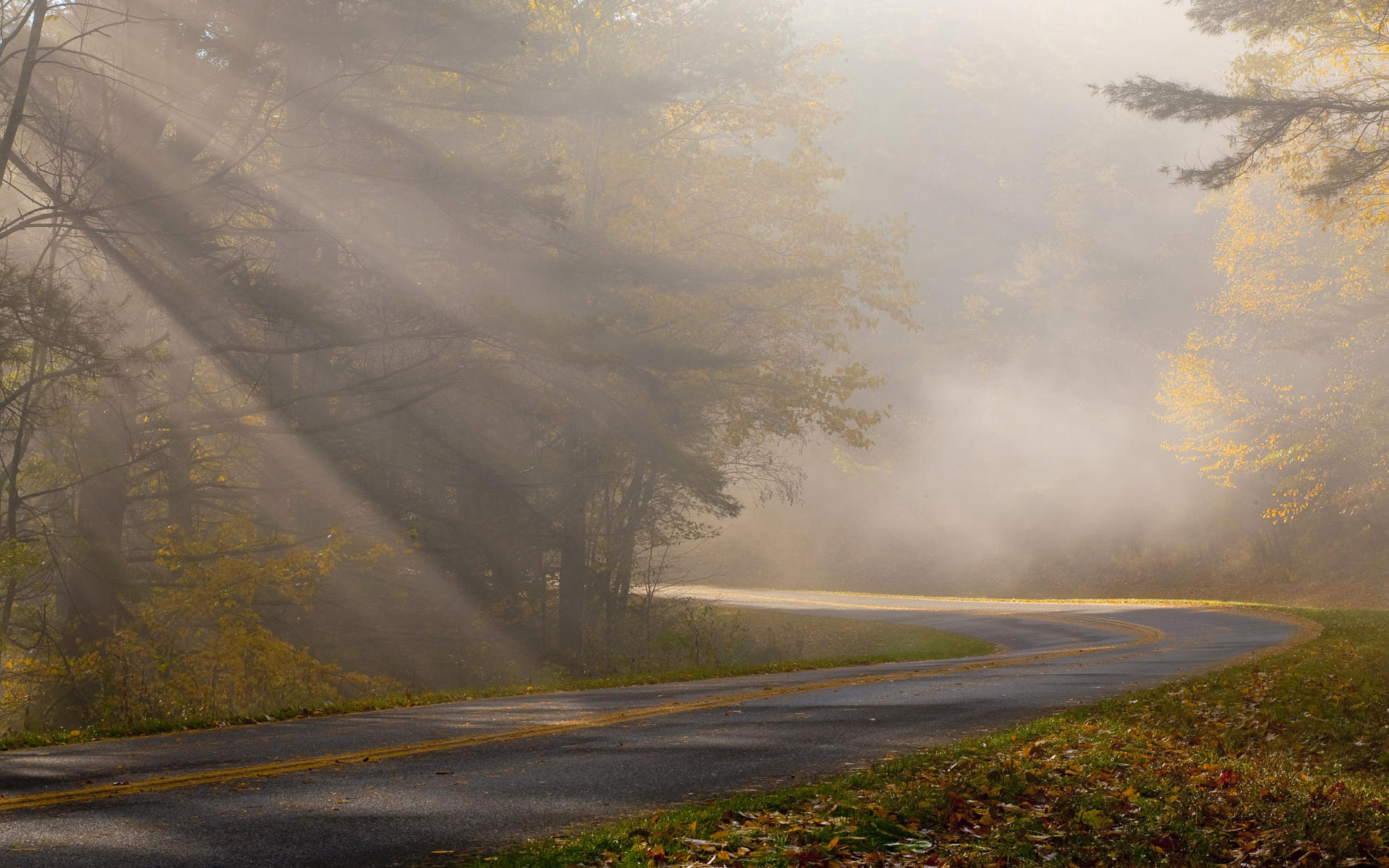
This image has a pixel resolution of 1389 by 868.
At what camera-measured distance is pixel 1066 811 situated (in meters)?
6.43

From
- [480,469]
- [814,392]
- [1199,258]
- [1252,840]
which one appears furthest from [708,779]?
[1199,258]

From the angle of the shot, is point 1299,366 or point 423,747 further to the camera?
point 1299,366

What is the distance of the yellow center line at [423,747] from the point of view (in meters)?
6.59

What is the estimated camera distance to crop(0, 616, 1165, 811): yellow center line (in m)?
6.59

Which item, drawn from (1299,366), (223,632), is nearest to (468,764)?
(223,632)

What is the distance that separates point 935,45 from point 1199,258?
21.9 meters

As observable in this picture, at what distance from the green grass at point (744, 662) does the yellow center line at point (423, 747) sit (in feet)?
8.22

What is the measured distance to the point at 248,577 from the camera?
16.3m

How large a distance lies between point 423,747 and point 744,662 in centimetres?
1218

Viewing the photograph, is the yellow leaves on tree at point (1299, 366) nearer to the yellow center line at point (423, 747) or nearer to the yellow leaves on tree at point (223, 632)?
the yellow center line at point (423, 747)

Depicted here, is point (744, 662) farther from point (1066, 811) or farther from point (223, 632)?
point (1066, 811)

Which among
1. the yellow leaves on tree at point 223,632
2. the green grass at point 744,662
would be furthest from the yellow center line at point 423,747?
the yellow leaves on tree at point 223,632

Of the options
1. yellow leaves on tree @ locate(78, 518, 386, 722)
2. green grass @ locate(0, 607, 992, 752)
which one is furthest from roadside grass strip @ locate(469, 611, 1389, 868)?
yellow leaves on tree @ locate(78, 518, 386, 722)

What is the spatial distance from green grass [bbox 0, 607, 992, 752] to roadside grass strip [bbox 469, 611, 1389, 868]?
611 cm
